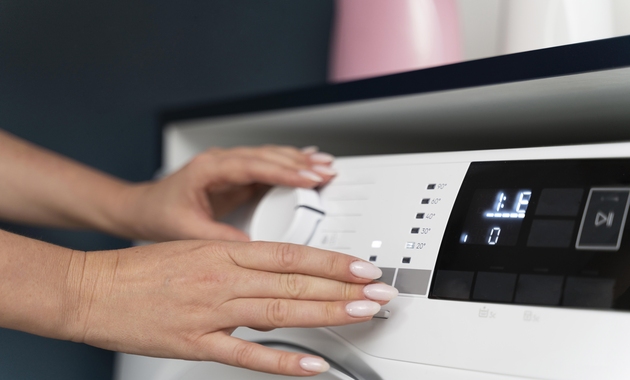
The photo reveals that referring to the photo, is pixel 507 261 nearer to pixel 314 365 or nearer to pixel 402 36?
pixel 314 365

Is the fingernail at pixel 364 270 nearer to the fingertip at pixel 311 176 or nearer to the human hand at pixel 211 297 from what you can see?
the human hand at pixel 211 297

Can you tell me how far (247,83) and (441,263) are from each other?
0.85m

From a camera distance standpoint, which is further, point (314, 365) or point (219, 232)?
point (219, 232)

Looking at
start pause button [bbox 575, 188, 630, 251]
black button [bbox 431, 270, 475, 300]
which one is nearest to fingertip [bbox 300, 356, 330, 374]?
black button [bbox 431, 270, 475, 300]

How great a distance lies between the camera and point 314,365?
46cm

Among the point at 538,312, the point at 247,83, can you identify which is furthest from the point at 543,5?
the point at 247,83

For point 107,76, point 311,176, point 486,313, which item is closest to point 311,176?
point 311,176

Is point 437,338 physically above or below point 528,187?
below

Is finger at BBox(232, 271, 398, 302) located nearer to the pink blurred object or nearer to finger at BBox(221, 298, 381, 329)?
finger at BBox(221, 298, 381, 329)

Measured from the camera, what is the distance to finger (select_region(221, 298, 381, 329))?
1.51 feet

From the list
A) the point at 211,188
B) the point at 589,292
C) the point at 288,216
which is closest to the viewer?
the point at 589,292

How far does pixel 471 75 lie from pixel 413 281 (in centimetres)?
21

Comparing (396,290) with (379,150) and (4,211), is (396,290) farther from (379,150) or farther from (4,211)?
(4,211)

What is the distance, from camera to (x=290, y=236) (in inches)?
23.8
